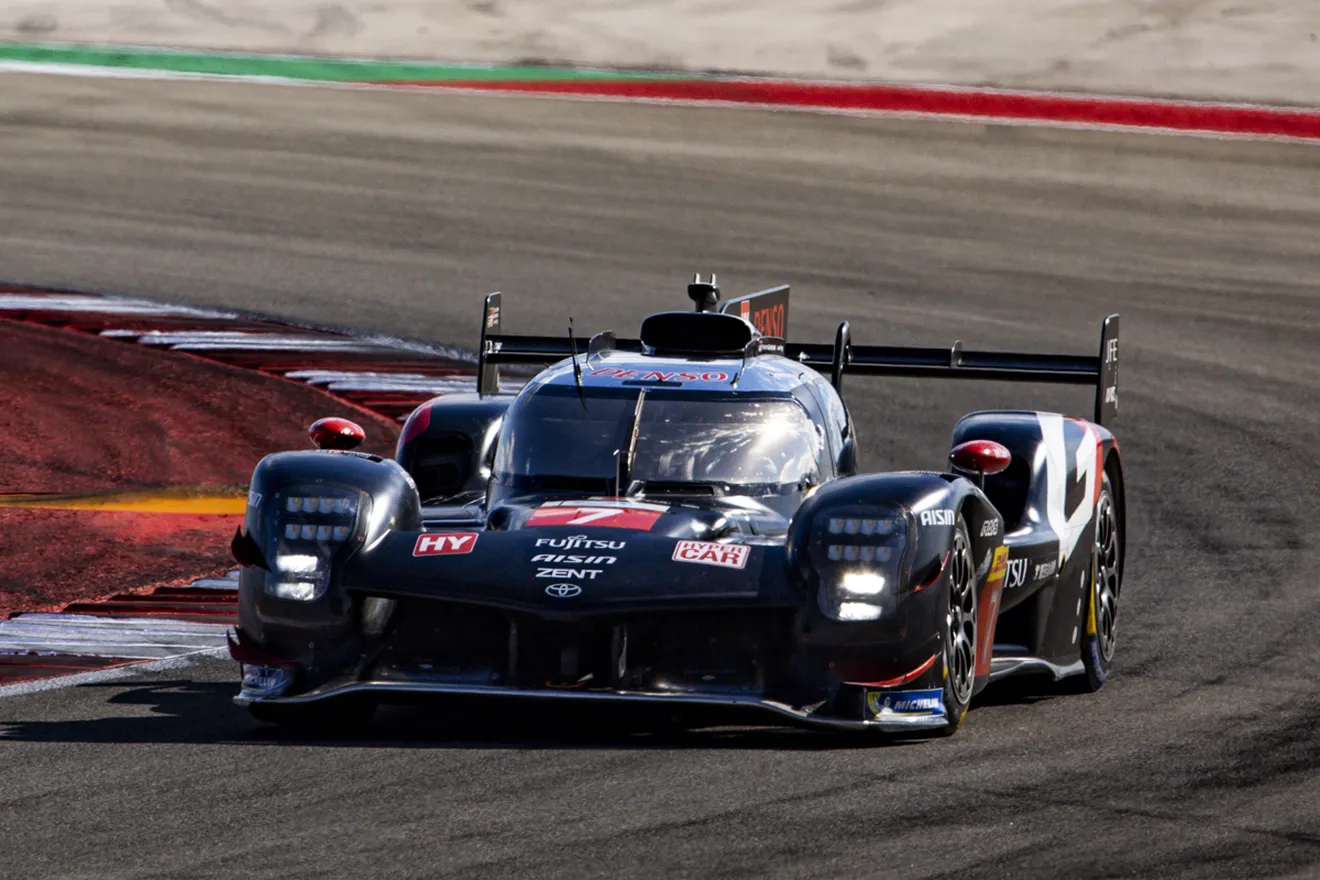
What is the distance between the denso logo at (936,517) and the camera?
7.90m

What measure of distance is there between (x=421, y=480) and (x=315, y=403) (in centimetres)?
518

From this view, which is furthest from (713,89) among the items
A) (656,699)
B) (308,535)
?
(656,699)

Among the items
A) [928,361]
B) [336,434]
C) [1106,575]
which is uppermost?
[928,361]

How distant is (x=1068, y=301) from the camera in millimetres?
19891

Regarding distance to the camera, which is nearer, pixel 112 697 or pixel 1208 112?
pixel 112 697

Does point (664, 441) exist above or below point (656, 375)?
below

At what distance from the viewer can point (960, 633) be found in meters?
8.25

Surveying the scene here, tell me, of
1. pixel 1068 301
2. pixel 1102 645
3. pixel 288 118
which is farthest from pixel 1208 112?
pixel 1102 645

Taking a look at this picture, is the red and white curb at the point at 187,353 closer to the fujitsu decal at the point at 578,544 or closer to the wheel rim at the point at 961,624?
the fujitsu decal at the point at 578,544

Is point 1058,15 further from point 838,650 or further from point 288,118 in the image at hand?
point 838,650

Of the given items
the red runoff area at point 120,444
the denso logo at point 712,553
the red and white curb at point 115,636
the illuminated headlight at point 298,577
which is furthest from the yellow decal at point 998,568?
the red runoff area at point 120,444

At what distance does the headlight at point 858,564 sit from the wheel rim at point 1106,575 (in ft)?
6.83

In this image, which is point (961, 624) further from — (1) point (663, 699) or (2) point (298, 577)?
(2) point (298, 577)

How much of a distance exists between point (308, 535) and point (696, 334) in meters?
2.36
